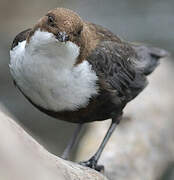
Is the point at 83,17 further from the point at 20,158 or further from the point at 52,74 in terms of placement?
the point at 20,158

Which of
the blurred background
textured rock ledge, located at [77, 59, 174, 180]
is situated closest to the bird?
textured rock ledge, located at [77, 59, 174, 180]

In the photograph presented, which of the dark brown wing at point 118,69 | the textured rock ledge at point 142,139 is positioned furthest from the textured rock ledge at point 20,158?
the textured rock ledge at point 142,139

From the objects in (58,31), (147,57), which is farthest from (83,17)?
(58,31)

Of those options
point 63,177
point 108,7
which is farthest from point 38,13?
point 63,177

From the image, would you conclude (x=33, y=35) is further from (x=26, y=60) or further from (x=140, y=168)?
(x=140, y=168)

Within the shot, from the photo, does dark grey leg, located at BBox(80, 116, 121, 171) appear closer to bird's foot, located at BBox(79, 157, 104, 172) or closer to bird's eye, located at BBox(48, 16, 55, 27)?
bird's foot, located at BBox(79, 157, 104, 172)

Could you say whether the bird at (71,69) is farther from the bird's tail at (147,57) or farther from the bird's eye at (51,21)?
the bird's tail at (147,57)

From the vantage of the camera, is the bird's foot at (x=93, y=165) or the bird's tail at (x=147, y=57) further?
the bird's tail at (x=147, y=57)
